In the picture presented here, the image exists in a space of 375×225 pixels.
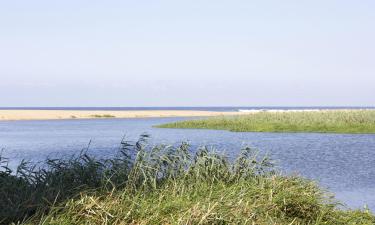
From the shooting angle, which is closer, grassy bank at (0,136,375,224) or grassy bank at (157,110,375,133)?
grassy bank at (0,136,375,224)

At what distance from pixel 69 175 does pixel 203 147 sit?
387cm

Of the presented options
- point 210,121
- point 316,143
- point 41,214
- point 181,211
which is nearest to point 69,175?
point 41,214

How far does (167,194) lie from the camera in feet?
44.0

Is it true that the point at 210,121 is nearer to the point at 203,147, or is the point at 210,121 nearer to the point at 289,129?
the point at 289,129

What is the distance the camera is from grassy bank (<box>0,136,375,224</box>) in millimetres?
11859

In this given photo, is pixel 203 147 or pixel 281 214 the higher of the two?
pixel 203 147

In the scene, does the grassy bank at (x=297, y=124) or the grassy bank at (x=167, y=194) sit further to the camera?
the grassy bank at (x=297, y=124)

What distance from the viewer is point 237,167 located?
52.2ft

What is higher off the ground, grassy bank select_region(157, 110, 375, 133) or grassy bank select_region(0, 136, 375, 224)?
grassy bank select_region(0, 136, 375, 224)

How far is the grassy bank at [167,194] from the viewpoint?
1186 centimetres

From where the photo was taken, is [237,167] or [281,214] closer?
[281,214]

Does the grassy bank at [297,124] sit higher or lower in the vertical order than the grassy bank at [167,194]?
lower

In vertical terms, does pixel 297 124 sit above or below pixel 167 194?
below

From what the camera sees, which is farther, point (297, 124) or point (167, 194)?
point (297, 124)
